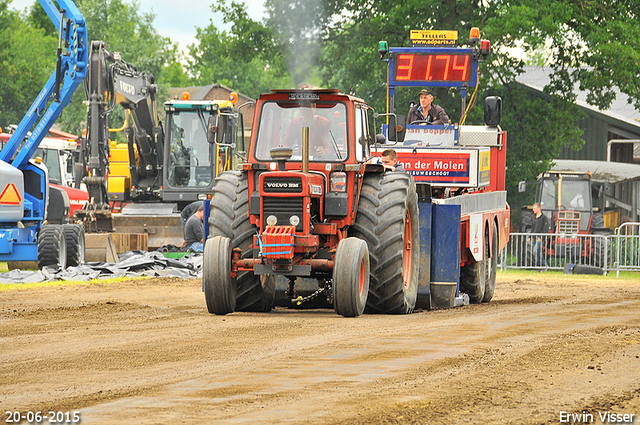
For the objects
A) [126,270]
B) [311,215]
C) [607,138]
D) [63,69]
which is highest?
[607,138]

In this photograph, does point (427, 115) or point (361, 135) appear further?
point (427, 115)

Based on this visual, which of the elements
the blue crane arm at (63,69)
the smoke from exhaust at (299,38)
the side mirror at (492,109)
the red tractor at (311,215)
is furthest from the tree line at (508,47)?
the red tractor at (311,215)

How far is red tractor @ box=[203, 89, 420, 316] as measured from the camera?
10281 millimetres

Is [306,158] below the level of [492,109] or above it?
below

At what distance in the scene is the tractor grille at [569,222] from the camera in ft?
91.4

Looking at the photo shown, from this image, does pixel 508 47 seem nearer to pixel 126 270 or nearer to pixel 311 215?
pixel 126 270

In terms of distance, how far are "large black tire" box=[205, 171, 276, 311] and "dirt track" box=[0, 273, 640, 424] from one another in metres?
0.24

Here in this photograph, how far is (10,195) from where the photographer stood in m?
16.0

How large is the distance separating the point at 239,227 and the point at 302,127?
138 cm

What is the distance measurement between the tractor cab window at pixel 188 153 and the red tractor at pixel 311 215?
43.1ft

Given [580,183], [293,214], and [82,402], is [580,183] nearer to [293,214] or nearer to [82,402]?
[293,214]

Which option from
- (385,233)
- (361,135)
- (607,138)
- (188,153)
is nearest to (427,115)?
(361,135)

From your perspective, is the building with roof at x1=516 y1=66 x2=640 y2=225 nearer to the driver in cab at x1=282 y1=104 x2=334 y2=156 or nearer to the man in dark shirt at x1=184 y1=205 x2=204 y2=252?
the man in dark shirt at x1=184 y1=205 x2=204 y2=252

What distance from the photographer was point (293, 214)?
10367mm
